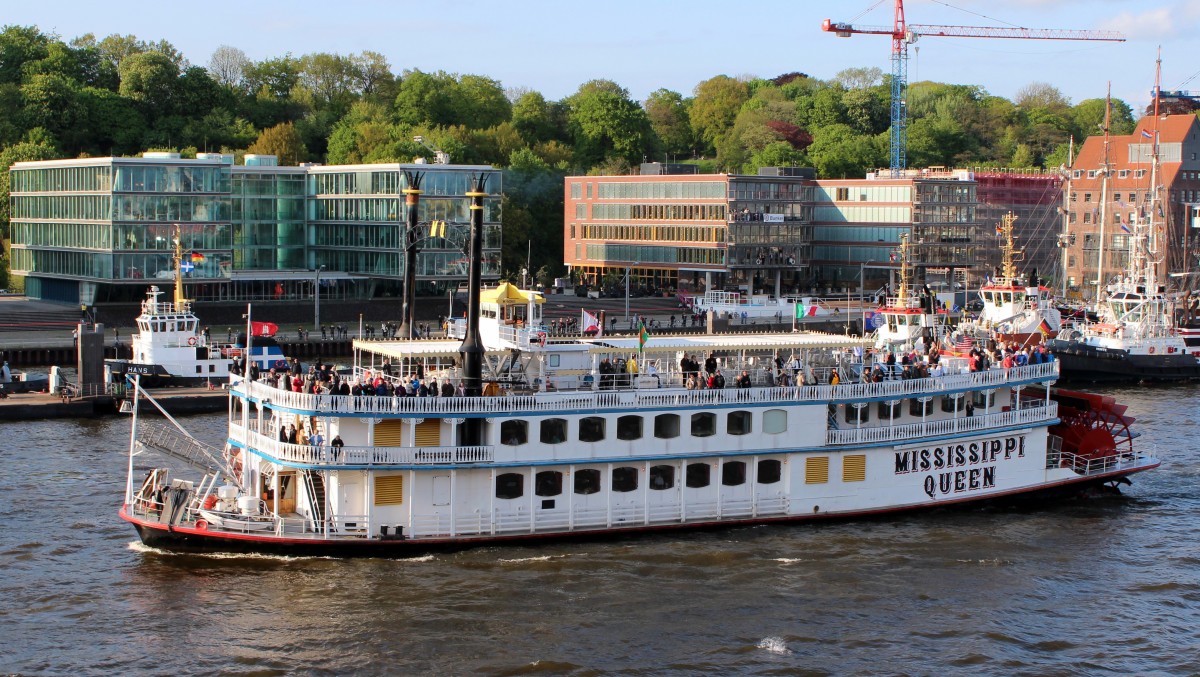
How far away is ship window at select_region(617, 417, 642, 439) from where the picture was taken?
39562 millimetres

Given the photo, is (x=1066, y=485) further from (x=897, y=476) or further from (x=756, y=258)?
(x=756, y=258)

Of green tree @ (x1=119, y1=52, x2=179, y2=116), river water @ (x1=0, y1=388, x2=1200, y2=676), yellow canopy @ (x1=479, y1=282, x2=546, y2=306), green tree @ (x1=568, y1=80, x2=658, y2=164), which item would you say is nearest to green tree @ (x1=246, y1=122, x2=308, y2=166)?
green tree @ (x1=119, y1=52, x2=179, y2=116)

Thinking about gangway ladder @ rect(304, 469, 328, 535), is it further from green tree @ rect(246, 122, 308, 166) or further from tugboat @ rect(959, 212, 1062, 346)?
green tree @ rect(246, 122, 308, 166)

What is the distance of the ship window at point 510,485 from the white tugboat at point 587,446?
0.06 m

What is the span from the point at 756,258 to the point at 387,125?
36039mm

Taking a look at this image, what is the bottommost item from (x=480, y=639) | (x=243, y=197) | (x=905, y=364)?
(x=480, y=639)

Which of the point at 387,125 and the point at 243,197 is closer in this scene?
the point at 243,197

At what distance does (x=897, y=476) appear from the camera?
42625mm

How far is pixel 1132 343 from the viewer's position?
263 feet

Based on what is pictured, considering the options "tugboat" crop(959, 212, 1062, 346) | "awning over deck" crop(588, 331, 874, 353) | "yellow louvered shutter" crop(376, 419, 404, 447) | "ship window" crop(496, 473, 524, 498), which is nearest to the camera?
"yellow louvered shutter" crop(376, 419, 404, 447)

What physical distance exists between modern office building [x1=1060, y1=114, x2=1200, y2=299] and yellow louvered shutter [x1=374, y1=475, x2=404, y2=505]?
97162mm

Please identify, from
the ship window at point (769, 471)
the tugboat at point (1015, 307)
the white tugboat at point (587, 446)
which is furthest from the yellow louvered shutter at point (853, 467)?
the tugboat at point (1015, 307)

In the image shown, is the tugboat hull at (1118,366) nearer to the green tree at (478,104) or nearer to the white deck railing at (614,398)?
the white deck railing at (614,398)

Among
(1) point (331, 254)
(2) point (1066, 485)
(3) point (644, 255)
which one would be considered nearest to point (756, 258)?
(3) point (644, 255)
